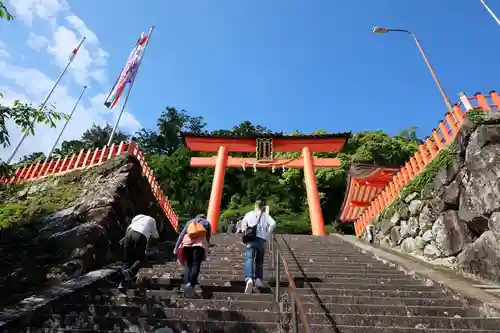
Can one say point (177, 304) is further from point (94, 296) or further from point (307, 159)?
point (307, 159)

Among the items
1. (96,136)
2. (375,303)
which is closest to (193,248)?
(375,303)

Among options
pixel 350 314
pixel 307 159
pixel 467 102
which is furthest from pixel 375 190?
pixel 350 314

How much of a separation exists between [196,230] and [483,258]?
468 cm

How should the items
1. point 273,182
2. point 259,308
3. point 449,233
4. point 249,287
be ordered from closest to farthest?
1. point 259,308
2. point 249,287
3. point 449,233
4. point 273,182

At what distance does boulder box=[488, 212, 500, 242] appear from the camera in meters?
5.26

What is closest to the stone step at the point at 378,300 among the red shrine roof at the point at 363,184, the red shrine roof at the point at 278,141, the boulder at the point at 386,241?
the boulder at the point at 386,241

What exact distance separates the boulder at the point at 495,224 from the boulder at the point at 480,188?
0.09 metres

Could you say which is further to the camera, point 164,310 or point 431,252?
point 431,252

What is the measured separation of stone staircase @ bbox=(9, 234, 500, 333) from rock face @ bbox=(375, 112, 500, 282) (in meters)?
1.23

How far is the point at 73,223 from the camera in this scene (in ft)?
22.6

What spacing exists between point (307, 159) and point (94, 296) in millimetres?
13071

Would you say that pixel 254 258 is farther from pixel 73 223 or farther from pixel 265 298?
pixel 73 223

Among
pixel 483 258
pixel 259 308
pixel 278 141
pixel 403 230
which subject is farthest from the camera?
pixel 278 141

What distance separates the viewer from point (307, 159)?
16250 mm
